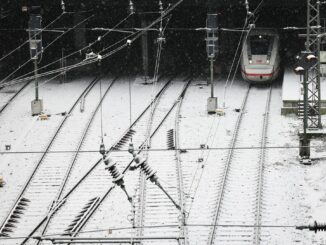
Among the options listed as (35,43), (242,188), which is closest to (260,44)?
(35,43)

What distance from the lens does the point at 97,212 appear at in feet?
69.0

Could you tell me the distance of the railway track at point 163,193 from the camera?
19.6m

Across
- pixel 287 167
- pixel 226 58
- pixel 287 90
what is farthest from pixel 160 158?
pixel 226 58

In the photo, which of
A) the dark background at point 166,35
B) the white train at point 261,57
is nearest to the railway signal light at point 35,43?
the dark background at point 166,35

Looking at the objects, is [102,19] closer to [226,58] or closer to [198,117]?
[226,58]

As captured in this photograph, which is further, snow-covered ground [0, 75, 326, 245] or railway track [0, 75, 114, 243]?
railway track [0, 75, 114, 243]

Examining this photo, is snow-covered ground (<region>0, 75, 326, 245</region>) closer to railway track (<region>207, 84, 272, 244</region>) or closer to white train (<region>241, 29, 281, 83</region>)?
railway track (<region>207, 84, 272, 244</region>)

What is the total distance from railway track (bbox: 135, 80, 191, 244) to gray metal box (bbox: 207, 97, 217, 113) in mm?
1613

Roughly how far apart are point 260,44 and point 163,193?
551 inches

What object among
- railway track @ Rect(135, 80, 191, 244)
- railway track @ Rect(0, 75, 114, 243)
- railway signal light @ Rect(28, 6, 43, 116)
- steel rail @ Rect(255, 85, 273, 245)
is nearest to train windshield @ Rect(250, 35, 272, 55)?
steel rail @ Rect(255, 85, 273, 245)

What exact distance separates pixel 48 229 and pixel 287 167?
26.4ft

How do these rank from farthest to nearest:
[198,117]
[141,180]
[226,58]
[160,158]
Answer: [226,58] < [198,117] < [160,158] < [141,180]

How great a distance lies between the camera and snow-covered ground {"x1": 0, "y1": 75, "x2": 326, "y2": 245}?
20.2 metres

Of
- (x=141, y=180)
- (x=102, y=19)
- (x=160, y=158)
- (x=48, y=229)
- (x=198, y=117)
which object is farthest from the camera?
(x=102, y=19)
